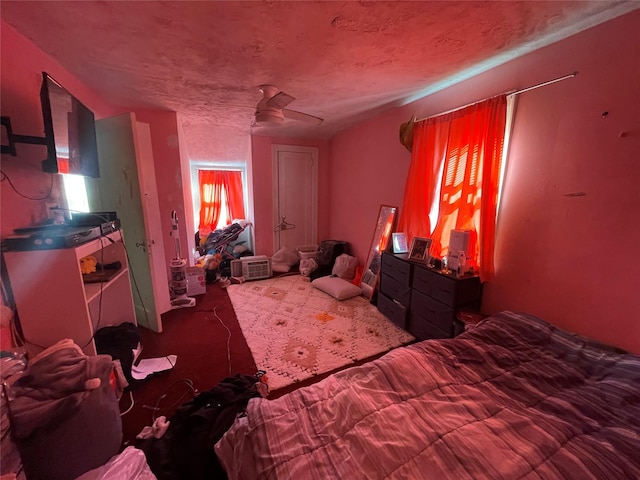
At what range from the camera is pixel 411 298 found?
98.2 inches

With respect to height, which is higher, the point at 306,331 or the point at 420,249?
the point at 420,249

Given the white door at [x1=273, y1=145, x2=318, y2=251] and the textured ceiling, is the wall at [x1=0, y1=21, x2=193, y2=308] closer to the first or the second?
the textured ceiling

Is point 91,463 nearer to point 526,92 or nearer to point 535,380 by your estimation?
point 535,380

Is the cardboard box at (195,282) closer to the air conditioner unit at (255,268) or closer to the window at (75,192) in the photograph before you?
the air conditioner unit at (255,268)

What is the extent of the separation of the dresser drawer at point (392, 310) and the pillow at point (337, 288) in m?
0.48

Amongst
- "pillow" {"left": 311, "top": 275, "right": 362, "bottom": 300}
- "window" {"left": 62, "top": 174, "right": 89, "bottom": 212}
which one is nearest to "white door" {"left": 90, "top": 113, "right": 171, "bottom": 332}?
"window" {"left": 62, "top": 174, "right": 89, "bottom": 212}

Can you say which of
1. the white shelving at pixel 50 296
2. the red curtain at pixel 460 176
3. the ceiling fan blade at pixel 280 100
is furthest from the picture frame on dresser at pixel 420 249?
the white shelving at pixel 50 296

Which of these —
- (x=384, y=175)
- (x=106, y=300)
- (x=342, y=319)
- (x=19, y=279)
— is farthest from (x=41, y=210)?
(x=384, y=175)

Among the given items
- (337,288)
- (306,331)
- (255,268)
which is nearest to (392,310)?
(337,288)

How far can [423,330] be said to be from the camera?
2365 millimetres

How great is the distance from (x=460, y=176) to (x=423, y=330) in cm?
146

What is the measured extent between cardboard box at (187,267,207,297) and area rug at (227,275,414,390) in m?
0.39

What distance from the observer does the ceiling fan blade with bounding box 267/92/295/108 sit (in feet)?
6.48

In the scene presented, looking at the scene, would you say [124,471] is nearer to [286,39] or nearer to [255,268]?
[286,39]
